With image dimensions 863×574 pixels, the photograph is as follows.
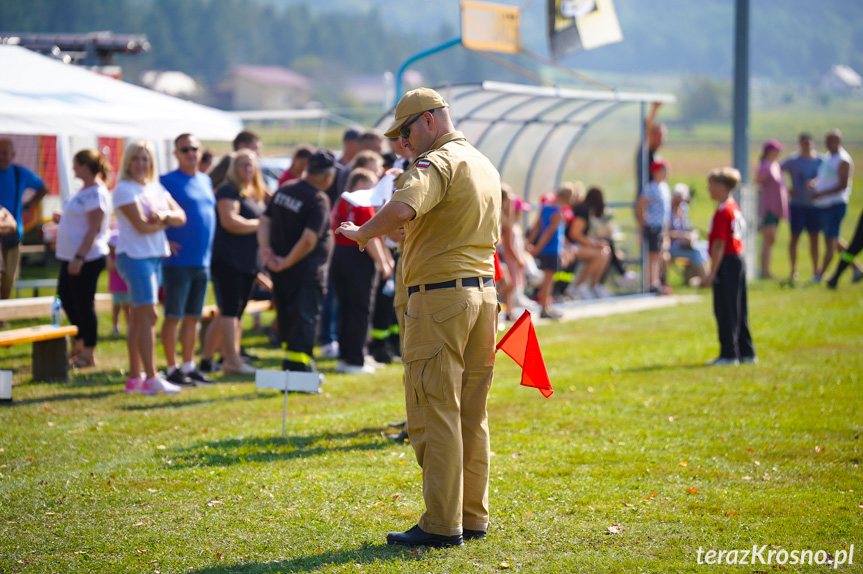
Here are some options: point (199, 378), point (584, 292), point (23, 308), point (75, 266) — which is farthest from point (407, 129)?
point (584, 292)

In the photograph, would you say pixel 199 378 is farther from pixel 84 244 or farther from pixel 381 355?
pixel 381 355

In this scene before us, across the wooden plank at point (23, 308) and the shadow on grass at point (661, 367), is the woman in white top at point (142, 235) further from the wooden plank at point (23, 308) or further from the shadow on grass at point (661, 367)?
the shadow on grass at point (661, 367)

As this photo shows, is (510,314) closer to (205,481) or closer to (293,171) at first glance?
(293,171)

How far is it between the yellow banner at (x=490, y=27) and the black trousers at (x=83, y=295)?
5.93 m

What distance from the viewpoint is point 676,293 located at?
16109 mm

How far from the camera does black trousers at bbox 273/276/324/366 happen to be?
810 centimetres

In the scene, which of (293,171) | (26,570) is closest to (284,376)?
(26,570)

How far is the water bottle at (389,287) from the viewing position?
30.3 feet

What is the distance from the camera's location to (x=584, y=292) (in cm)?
1515

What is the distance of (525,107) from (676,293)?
4479mm

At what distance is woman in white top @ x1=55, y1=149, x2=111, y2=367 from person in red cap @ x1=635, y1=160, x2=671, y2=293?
360 inches

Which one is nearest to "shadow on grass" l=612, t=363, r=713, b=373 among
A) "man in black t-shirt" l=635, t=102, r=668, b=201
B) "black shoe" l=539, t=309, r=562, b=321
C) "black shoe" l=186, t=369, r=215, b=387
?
"black shoe" l=539, t=309, r=562, b=321

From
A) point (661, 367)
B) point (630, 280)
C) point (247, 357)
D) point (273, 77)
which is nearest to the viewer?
point (661, 367)

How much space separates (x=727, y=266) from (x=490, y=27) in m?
5.72
